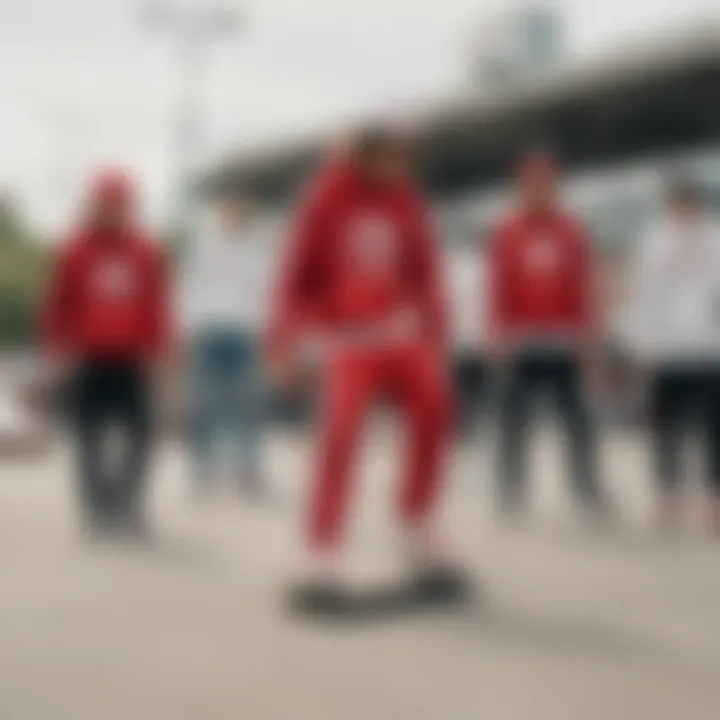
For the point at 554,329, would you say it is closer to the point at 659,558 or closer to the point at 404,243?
the point at 659,558

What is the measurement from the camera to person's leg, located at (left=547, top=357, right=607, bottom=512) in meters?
4.56

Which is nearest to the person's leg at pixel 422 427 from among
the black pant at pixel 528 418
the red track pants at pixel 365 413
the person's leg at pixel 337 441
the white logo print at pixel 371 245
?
the red track pants at pixel 365 413

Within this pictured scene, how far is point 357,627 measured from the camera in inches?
122

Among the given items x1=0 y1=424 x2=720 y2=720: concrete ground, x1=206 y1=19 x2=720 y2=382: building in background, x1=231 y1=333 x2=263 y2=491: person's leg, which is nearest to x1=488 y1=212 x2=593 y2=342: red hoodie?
x1=206 y1=19 x2=720 y2=382: building in background

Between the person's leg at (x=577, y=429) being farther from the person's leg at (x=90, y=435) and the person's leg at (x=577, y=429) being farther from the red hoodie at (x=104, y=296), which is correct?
the person's leg at (x=90, y=435)

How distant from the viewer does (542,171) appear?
14.2 ft

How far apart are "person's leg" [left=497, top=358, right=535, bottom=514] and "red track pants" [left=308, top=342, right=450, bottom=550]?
111 cm

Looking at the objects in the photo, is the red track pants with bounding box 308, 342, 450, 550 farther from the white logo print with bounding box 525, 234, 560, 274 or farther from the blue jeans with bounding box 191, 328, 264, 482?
the blue jeans with bounding box 191, 328, 264, 482

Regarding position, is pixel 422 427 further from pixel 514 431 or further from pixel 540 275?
pixel 514 431

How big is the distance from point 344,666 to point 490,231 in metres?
1.98

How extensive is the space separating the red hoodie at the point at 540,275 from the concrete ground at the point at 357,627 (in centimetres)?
55

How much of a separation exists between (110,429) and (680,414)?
73.3 inches

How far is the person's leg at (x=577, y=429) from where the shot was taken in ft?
15.0

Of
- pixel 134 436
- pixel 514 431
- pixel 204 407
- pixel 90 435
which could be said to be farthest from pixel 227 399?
pixel 514 431
